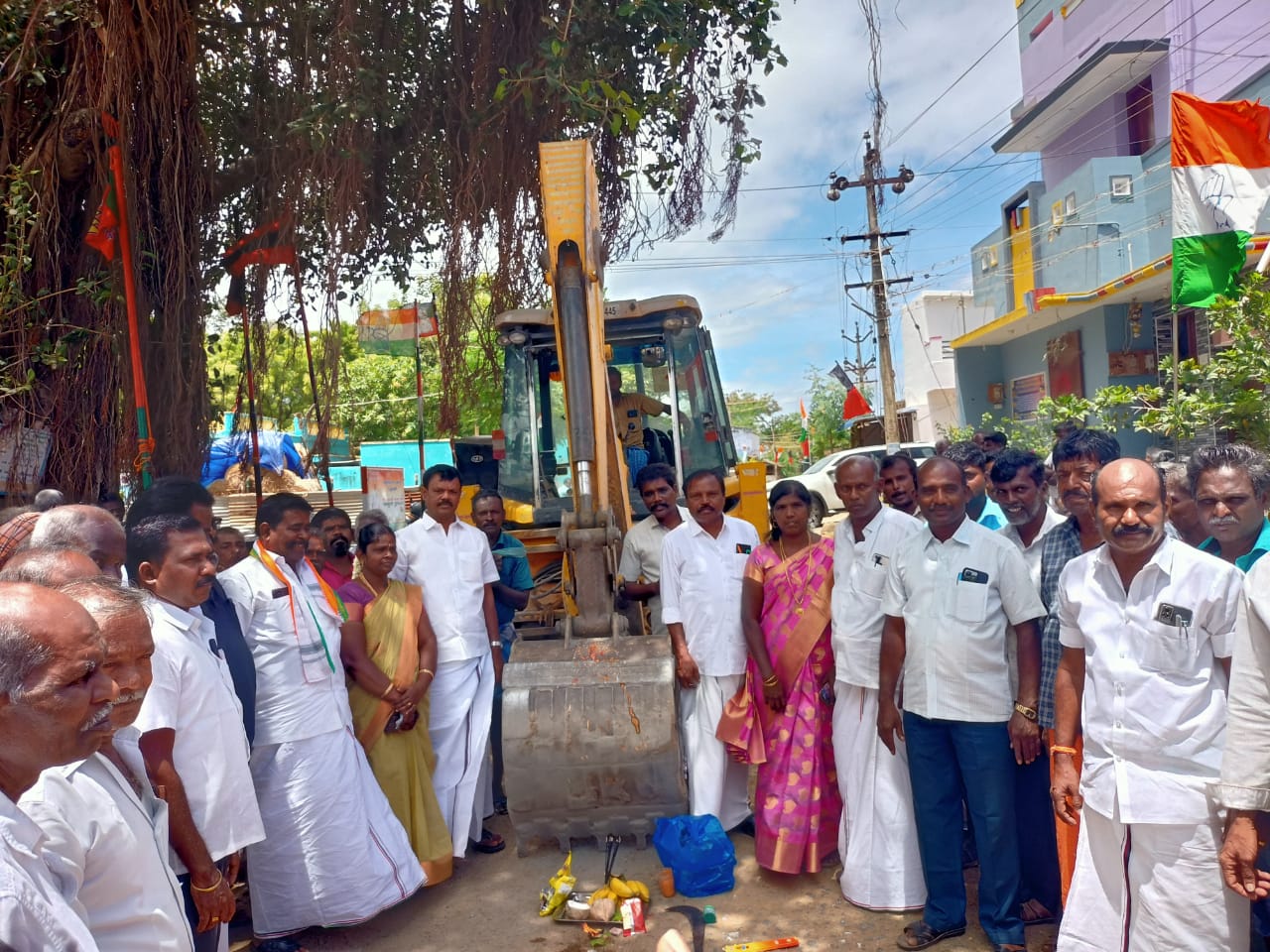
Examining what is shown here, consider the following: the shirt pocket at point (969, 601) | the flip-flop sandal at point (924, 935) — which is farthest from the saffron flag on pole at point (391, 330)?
the flip-flop sandal at point (924, 935)

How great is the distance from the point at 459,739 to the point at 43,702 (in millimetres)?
3011

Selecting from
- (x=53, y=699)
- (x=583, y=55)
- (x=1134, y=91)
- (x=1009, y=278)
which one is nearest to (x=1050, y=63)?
(x=1134, y=91)

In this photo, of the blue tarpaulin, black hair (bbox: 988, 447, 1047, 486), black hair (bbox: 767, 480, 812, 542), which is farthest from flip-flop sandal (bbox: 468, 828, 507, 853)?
the blue tarpaulin

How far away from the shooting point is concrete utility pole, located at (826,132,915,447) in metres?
21.2

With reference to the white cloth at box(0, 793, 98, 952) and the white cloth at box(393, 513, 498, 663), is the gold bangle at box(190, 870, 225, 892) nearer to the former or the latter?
the white cloth at box(0, 793, 98, 952)

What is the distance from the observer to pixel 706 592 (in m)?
4.09

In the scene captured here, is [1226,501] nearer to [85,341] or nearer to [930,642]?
[930,642]

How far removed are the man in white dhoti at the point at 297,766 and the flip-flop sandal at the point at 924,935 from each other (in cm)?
192

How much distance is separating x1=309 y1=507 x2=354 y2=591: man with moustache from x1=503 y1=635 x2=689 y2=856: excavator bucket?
38.8 inches

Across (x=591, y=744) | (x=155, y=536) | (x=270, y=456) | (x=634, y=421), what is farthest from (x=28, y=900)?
(x=270, y=456)

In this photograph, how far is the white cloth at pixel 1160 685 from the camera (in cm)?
238

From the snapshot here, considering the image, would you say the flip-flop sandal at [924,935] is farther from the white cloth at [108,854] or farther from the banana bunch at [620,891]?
the white cloth at [108,854]

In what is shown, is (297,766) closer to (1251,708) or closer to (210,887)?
(210,887)

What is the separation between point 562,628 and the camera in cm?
424
